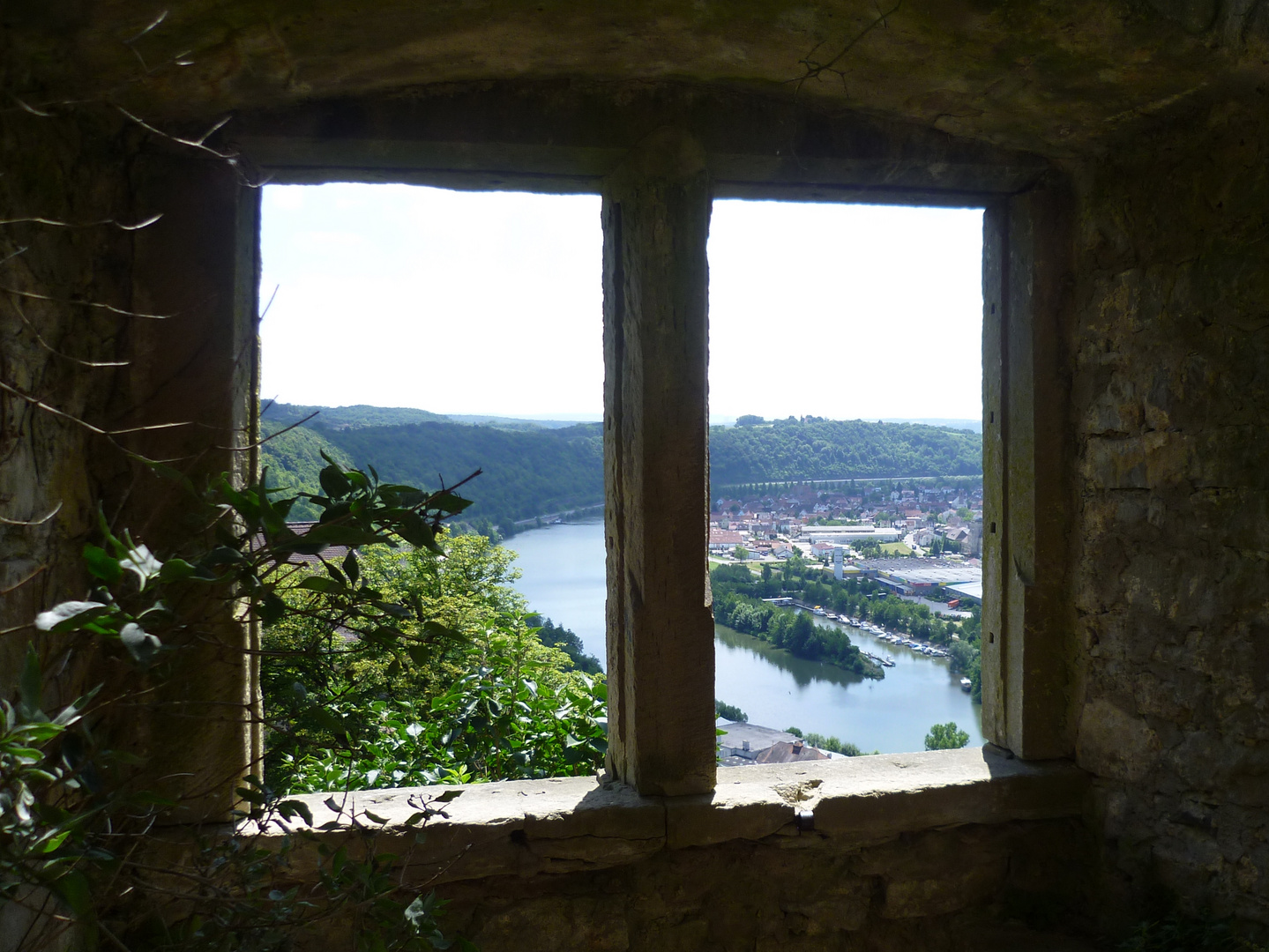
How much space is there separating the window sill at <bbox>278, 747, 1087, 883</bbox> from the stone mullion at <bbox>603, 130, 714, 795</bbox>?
9cm

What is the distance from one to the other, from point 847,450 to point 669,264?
1219 millimetres

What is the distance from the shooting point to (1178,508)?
2.13 meters

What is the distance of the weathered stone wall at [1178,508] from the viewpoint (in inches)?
79.0

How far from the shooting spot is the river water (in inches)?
93.7

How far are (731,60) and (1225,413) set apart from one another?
1.41 metres

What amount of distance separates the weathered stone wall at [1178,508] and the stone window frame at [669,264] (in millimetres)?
94

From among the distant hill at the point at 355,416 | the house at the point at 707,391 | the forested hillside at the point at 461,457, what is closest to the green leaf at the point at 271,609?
the house at the point at 707,391

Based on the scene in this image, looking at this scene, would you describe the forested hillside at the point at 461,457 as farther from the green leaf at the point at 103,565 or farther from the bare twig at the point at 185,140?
the green leaf at the point at 103,565

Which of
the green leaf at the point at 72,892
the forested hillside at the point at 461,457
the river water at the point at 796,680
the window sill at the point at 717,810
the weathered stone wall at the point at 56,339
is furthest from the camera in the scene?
the forested hillside at the point at 461,457

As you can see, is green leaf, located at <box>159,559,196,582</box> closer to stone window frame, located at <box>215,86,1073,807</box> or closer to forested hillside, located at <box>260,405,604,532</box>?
stone window frame, located at <box>215,86,1073,807</box>

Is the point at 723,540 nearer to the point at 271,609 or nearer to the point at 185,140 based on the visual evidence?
the point at 271,609

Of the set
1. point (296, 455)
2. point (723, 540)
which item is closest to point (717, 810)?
point (723, 540)

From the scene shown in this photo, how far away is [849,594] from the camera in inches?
107

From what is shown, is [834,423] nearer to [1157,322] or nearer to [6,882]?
[1157,322]
